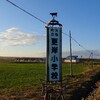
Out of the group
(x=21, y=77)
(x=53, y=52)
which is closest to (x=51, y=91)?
(x=53, y=52)

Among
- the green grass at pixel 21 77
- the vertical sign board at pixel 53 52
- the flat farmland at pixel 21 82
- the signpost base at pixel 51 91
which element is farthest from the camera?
the green grass at pixel 21 77

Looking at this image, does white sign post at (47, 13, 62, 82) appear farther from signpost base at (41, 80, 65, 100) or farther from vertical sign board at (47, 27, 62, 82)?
signpost base at (41, 80, 65, 100)

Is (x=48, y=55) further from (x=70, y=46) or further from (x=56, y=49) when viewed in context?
(x=70, y=46)

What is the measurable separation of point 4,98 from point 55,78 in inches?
145

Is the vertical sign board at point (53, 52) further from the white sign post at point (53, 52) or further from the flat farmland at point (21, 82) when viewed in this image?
the flat farmland at point (21, 82)

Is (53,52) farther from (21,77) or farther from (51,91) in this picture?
(21,77)

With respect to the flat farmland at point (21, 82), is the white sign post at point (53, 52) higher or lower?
higher

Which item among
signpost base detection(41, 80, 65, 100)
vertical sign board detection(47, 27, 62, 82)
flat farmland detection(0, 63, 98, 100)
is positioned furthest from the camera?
flat farmland detection(0, 63, 98, 100)

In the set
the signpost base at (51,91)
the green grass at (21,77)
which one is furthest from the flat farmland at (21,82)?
the signpost base at (51,91)

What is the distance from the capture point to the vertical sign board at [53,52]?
11898mm

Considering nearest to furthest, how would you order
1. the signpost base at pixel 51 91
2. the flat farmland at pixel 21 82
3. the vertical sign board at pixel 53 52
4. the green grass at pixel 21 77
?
the vertical sign board at pixel 53 52 → the signpost base at pixel 51 91 → the flat farmland at pixel 21 82 → the green grass at pixel 21 77

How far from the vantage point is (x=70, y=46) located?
31.3m

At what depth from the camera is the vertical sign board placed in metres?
11.9

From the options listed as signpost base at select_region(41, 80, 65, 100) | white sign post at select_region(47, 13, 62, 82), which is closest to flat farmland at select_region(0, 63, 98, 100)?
signpost base at select_region(41, 80, 65, 100)
